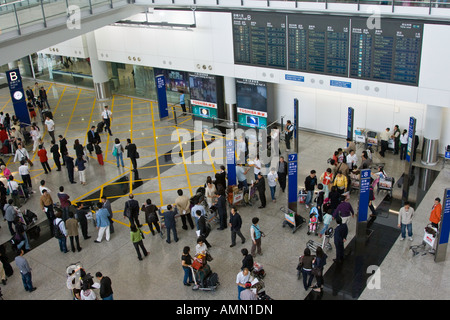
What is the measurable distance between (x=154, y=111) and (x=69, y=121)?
433cm

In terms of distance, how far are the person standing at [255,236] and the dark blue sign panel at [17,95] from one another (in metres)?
15.0

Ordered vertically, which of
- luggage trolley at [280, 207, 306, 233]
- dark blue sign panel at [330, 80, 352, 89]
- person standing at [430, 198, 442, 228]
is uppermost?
dark blue sign panel at [330, 80, 352, 89]

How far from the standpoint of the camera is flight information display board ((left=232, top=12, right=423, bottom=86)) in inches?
621

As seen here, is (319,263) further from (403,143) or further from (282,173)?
(403,143)

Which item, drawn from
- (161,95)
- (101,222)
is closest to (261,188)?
(101,222)

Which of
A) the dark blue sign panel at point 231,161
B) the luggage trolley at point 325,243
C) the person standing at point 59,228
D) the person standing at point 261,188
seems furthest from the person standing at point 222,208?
the person standing at point 59,228

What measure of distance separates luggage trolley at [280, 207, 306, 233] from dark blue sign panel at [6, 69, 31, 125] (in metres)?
14.8

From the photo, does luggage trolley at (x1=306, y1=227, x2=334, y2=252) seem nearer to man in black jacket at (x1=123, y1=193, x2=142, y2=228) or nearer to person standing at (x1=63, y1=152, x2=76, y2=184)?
man in black jacket at (x1=123, y1=193, x2=142, y2=228)

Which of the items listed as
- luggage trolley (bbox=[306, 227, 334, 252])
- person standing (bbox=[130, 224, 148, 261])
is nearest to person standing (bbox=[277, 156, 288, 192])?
luggage trolley (bbox=[306, 227, 334, 252])

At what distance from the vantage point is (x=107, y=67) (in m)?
27.3

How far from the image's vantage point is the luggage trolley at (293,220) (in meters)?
13.8

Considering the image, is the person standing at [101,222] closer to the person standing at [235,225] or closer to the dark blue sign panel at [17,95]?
the person standing at [235,225]

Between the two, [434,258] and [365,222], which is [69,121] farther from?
[434,258]

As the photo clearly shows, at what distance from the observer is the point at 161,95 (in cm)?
2288
